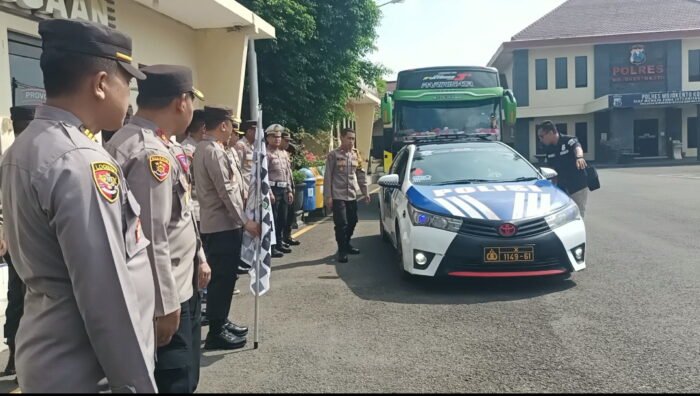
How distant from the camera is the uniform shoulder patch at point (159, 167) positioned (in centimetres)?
260

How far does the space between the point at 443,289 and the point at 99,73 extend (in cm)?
491

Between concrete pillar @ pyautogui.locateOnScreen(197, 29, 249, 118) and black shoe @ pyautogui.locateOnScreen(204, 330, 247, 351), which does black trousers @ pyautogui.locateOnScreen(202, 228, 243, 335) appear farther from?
concrete pillar @ pyautogui.locateOnScreen(197, 29, 249, 118)

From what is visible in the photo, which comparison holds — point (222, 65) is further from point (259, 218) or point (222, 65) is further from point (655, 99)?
point (655, 99)

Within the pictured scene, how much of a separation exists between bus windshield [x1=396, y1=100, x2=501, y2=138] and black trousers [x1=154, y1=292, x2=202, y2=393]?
33.9 feet

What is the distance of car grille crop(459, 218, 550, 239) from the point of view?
6043mm

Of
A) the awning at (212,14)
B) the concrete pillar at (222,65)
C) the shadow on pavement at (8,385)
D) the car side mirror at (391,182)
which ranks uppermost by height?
the awning at (212,14)

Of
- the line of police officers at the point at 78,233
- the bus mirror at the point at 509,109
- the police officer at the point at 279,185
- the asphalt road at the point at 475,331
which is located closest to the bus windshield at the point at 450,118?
the bus mirror at the point at 509,109

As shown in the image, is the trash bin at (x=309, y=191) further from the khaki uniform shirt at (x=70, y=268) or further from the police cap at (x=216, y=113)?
the khaki uniform shirt at (x=70, y=268)

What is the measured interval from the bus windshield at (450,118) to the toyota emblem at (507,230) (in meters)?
6.92

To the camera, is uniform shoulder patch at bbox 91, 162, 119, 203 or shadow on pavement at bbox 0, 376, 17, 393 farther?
shadow on pavement at bbox 0, 376, 17, 393

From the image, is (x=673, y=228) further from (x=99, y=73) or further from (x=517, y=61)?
(x=517, y=61)

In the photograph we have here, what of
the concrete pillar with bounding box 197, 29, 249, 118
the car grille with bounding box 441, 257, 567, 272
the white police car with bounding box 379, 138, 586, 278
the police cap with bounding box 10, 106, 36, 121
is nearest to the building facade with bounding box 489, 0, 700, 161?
the concrete pillar with bounding box 197, 29, 249, 118

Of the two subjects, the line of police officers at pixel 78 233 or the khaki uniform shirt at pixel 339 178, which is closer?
the line of police officers at pixel 78 233

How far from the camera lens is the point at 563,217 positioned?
6.31m
